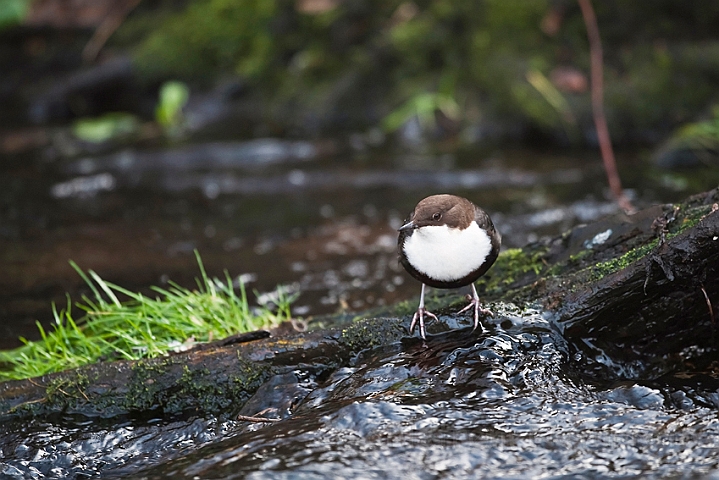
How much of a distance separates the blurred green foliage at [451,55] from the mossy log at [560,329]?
5823mm

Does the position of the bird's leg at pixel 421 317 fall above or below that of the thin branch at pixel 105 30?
below

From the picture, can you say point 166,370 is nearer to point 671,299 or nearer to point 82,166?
point 671,299

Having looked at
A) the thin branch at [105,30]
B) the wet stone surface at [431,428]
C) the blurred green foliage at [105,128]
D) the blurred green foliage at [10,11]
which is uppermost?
the blurred green foliage at [10,11]

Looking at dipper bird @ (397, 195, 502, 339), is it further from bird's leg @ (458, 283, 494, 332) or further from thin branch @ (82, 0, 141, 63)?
thin branch @ (82, 0, 141, 63)

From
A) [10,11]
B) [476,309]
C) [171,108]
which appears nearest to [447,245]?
[476,309]

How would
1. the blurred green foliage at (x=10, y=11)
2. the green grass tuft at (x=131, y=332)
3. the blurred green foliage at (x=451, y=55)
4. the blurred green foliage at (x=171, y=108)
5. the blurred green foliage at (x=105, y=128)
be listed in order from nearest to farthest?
the green grass tuft at (x=131, y=332) → the blurred green foliage at (x=451, y=55) → the blurred green foliage at (x=105, y=128) → the blurred green foliage at (x=171, y=108) → the blurred green foliage at (x=10, y=11)

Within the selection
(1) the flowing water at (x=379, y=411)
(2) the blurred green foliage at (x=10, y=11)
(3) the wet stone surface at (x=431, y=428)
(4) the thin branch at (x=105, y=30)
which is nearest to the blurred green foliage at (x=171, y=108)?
(4) the thin branch at (x=105, y=30)

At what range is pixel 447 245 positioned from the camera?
339 centimetres

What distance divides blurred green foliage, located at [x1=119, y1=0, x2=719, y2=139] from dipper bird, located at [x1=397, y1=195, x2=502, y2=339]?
6.00 metres

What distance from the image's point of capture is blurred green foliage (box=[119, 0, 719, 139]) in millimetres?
8992

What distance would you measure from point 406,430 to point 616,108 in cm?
A: 704

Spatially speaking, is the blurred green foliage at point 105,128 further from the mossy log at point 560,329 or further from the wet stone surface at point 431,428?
the wet stone surface at point 431,428

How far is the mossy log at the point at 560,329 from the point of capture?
10.9 feet

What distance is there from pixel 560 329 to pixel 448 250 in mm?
594
